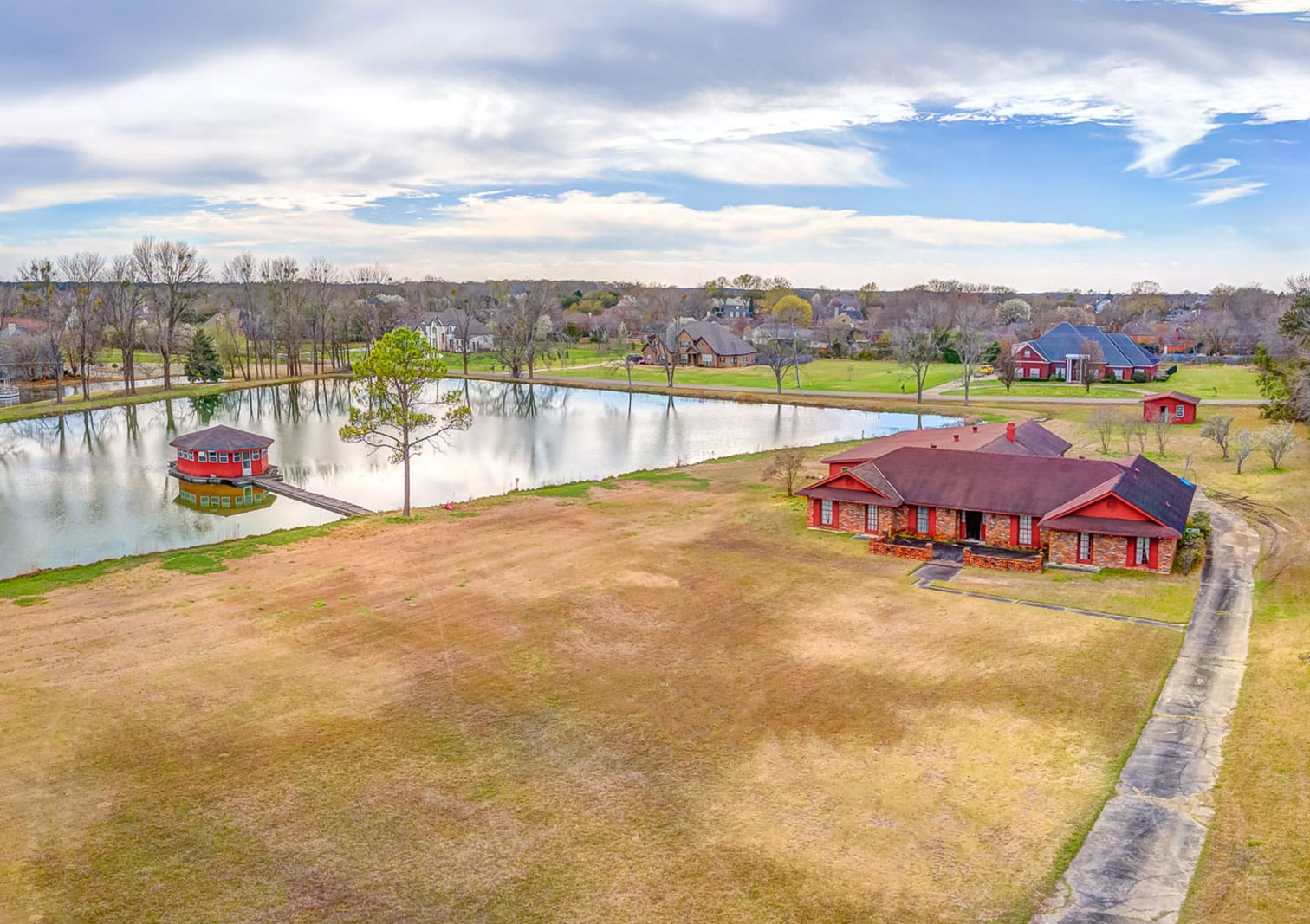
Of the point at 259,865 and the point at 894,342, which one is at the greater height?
the point at 894,342

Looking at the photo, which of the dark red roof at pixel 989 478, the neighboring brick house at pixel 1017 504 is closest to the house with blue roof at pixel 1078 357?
the neighboring brick house at pixel 1017 504

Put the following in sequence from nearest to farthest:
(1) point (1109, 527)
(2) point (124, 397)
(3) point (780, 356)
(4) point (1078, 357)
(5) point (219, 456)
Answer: (1) point (1109, 527), (5) point (219, 456), (2) point (124, 397), (3) point (780, 356), (4) point (1078, 357)

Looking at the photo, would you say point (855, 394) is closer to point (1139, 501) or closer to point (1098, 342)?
point (1098, 342)

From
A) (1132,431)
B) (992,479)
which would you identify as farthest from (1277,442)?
(992,479)

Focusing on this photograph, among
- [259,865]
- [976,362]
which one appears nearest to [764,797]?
[259,865]

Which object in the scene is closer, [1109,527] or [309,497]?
[1109,527]

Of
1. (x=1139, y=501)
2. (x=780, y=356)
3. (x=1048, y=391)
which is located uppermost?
(x=780, y=356)

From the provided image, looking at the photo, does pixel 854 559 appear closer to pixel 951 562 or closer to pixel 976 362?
pixel 951 562
